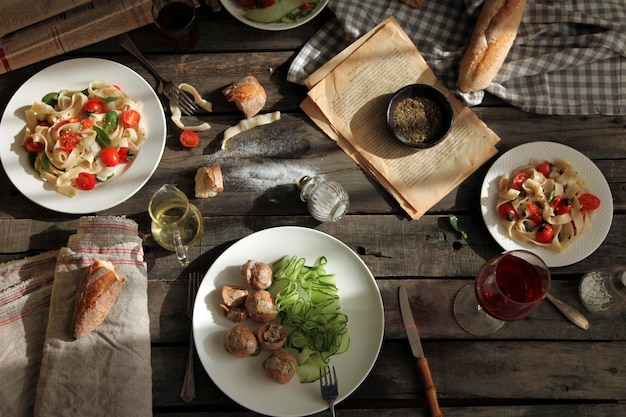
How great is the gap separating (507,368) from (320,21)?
1.71 m

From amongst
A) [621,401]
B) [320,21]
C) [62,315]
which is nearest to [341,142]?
[320,21]

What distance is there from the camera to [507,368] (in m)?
2.22

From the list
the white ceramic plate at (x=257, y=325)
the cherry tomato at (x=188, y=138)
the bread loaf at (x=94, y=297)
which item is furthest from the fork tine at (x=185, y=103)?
the bread loaf at (x=94, y=297)

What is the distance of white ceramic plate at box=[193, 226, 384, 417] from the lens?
6.80 ft

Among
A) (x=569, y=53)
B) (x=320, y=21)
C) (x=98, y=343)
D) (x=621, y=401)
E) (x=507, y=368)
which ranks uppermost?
(x=320, y=21)

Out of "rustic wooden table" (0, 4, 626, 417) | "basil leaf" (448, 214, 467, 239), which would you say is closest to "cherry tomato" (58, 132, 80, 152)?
"rustic wooden table" (0, 4, 626, 417)

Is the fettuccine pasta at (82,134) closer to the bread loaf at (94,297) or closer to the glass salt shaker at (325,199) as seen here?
the bread loaf at (94,297)

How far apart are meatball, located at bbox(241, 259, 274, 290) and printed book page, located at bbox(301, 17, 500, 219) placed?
0.65 meters

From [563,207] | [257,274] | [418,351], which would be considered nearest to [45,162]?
[257,274]

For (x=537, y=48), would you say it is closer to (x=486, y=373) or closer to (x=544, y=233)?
(x=544, y=233)

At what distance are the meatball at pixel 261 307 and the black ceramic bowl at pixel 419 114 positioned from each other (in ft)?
2.93

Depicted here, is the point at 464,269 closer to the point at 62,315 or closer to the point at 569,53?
the point at 569,53

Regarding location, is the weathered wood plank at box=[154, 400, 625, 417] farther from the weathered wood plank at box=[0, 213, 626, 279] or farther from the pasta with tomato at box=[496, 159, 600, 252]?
the pasta with tomato at box=[496, 159, 600, 252]

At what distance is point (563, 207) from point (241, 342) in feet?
4.58
